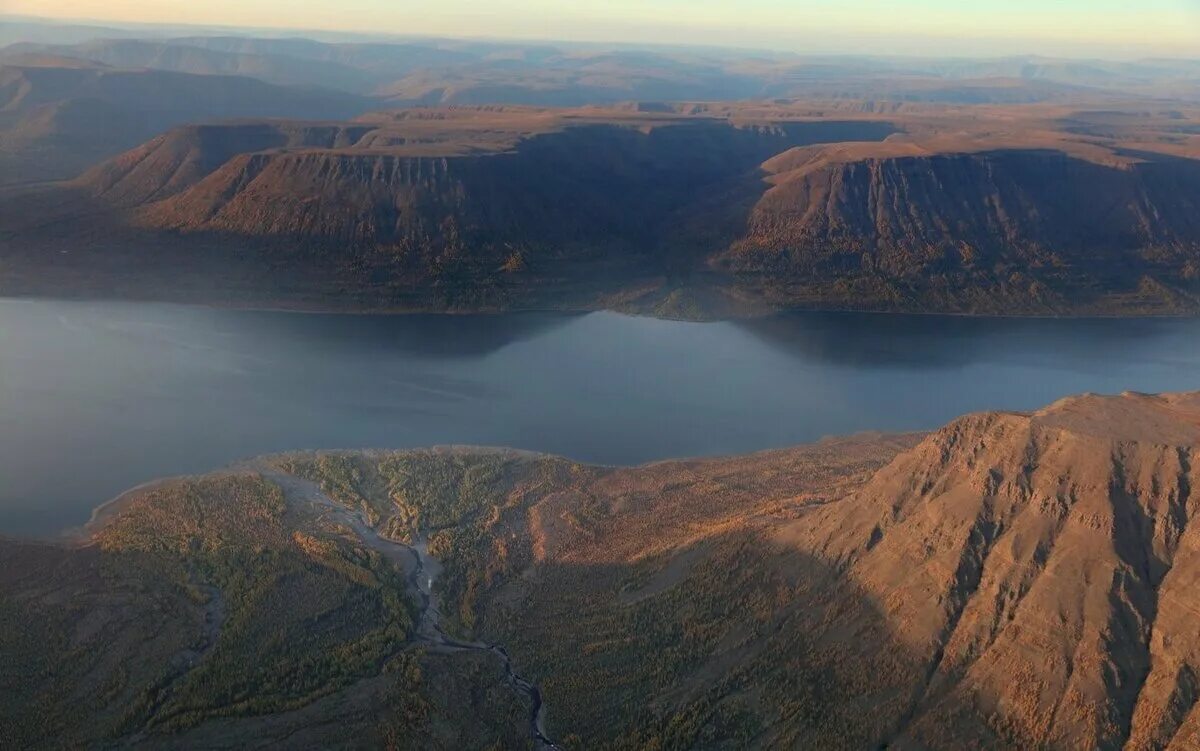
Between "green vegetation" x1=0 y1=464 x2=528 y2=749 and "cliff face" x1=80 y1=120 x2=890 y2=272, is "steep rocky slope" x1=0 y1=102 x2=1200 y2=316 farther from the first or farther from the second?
"green vegetation" x1=0 y1=464 x2=528 y2=749

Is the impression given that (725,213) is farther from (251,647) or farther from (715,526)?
(251,647)

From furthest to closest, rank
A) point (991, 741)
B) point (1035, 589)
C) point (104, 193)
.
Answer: point (104, 193)
point (1035, 589)
point (991, 741)

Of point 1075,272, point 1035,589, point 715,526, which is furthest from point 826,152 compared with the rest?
point 1035,589

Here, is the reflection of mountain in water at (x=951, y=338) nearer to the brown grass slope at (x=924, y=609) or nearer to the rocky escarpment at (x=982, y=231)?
the rocky escarpment at (x=982, y=231)

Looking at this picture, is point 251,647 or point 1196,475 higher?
point 1196,475

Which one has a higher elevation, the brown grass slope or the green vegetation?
the brown grass slope

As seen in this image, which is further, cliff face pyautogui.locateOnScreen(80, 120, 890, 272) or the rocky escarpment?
cliff face pyautogui.locateOnScreen(80, 120, 890, 272)

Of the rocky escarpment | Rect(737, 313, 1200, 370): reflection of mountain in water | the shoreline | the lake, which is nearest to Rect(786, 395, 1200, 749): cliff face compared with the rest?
the lake
